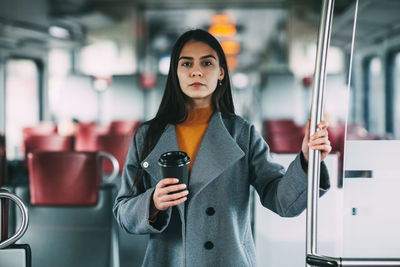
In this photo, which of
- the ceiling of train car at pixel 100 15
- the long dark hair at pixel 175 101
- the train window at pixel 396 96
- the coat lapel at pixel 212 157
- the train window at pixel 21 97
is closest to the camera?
the coat lapel at pixel 212 157

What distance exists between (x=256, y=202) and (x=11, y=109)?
396 inches

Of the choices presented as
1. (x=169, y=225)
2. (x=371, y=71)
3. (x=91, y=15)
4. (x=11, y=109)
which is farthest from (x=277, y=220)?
(x=91, y=15)

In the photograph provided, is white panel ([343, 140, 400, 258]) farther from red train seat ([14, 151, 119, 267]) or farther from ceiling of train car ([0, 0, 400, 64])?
ceiling of train car ([0, 0, 400, 64])

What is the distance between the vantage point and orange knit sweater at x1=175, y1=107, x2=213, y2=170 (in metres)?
1.61

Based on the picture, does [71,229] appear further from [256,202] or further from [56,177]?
[256,202]

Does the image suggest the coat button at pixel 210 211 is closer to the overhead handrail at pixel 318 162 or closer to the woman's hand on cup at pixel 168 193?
the woman's hand on cup at pixel 168 193

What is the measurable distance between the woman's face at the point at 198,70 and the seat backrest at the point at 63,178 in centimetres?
138

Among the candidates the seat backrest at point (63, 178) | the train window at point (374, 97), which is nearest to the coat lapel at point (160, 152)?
the seat backrest at point (63, 178)

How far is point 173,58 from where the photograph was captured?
162 cm

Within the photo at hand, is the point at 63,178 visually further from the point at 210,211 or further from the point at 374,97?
the point at 374,97

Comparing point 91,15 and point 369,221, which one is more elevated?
point 91,15

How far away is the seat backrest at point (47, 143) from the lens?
4.99 m

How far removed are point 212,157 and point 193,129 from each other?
179 mm

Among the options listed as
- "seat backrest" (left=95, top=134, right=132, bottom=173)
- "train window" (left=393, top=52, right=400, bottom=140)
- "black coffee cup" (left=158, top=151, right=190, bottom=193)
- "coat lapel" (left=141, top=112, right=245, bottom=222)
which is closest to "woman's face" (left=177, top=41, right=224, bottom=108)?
"coat lapel" (left=141, top=112, right=245, bottom=222)
